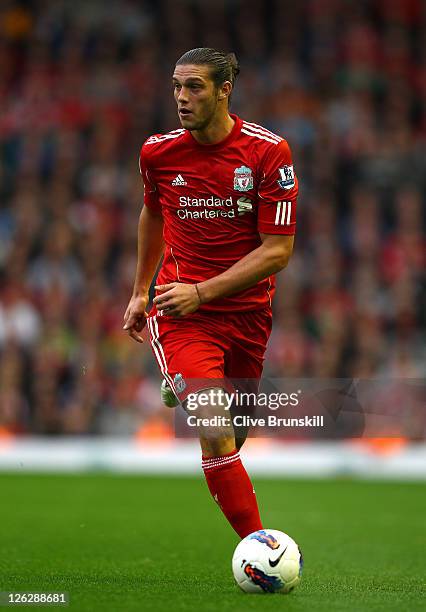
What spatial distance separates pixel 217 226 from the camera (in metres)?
5.73

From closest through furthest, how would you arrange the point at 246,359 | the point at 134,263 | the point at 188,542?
1. the point at 246,359
2. the point at 188,542
3. the point at 134,263

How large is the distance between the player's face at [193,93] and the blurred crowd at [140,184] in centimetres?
695

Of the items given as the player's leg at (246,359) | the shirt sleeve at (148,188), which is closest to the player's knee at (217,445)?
the player's leg at (246,359)

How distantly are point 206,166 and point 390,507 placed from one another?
482 cm

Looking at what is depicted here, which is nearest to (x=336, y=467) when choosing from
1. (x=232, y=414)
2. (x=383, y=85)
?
(x=383, y=85)

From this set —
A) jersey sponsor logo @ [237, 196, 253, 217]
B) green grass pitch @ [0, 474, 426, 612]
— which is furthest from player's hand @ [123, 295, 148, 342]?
green grass pitch @ [0, 474, 426, 612]

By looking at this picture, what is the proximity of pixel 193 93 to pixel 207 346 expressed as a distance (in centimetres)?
115

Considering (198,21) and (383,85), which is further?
(198,21)

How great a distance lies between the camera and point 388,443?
13.2m

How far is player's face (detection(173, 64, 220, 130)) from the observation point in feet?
18.2

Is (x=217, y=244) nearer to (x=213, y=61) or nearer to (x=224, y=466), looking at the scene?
(x=213, y=61)

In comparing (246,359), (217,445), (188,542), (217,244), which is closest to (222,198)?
(217,244)

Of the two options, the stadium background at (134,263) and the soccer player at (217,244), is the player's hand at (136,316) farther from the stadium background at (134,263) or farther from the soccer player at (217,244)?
the stadium background at (134,263)

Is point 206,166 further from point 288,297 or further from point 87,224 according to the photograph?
point 87,224
